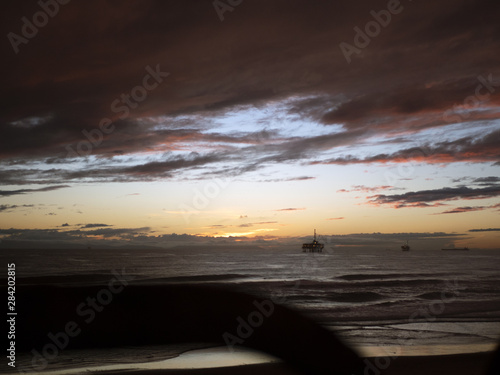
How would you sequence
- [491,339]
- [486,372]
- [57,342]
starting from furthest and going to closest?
[491,339], [57,342], [486,372]

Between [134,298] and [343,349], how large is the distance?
419 millimetres

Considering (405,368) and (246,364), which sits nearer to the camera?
(405,368)

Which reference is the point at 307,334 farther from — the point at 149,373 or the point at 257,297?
the point at 149,373

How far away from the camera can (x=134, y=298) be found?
831 millimetres

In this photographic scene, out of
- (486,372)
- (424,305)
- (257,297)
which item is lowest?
(424,305)

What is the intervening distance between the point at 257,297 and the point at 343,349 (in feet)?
0.69

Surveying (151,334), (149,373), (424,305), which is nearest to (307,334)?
(151,334)

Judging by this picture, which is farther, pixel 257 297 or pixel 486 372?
pixel 257 297

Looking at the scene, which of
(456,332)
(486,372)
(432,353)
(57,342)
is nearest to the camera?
(486,372)

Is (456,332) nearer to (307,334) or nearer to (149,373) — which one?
(149,373)

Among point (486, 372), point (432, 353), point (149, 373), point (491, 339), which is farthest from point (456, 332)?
point (486, 372)

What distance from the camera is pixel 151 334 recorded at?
30.1 inches

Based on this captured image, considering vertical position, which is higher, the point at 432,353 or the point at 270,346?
the point at 270,346

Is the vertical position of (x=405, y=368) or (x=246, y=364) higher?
(x=246, y=364)
